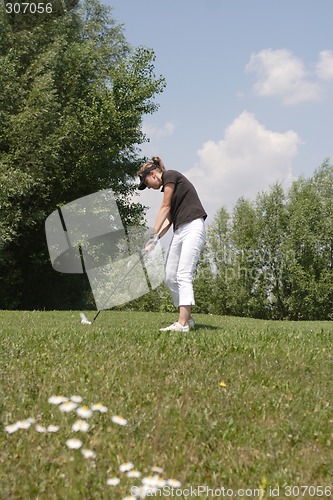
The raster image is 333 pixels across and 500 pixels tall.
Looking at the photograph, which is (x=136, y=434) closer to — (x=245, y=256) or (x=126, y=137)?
(x=126, y=137)

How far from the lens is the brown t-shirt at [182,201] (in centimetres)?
824

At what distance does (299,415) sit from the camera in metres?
4.44

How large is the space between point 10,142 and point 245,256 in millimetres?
28507

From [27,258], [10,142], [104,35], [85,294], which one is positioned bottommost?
[85,294]

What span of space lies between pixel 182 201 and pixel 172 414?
4.49 metres

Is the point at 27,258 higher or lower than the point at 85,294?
higher

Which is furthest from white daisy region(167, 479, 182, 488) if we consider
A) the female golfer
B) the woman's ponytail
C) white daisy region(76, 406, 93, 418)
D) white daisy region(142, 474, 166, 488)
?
the woman's ponytail

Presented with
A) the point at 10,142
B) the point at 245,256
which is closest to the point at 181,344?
the point at 10,142

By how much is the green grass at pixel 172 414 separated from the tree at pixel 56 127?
20.4 metres

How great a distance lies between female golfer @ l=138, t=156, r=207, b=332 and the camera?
26.7 feet

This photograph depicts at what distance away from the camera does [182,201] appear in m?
8.34

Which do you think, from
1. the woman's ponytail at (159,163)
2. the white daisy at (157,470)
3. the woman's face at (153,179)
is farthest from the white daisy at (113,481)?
the woman's ponytail at (159,163)

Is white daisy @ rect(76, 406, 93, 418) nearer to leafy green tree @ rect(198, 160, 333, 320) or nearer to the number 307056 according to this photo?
the number 307056

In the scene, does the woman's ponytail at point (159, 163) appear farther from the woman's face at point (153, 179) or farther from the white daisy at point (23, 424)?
the white daisy at point (23, 424)
